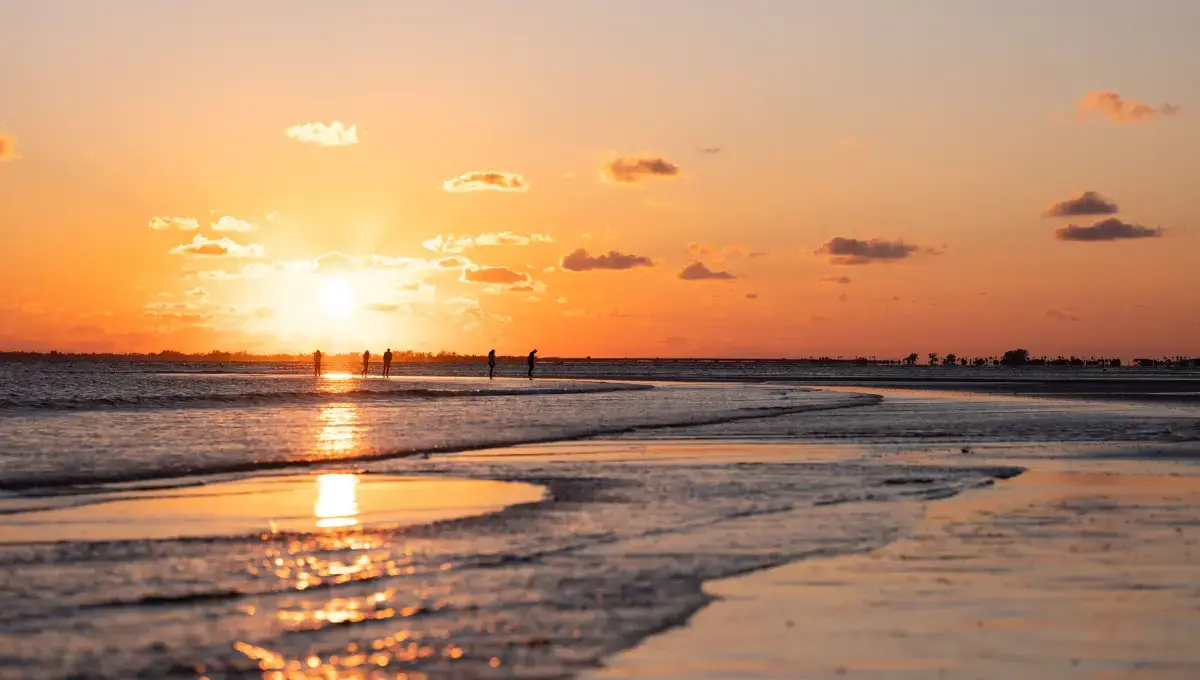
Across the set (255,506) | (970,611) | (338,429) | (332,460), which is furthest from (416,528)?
(338,429)

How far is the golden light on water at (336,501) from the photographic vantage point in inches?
600

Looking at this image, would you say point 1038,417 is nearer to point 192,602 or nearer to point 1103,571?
point 1103,571

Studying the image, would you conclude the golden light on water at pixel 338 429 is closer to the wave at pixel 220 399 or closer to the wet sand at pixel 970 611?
the wave at pixel 220 399

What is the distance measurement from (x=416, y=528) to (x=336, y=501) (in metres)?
3.17

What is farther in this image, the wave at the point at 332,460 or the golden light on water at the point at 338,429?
the golden light on water at the point at 338,429

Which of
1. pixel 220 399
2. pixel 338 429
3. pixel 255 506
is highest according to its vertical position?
pixel 220 399

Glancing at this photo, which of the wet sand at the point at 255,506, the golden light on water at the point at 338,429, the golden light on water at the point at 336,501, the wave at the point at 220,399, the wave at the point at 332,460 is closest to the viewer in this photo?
the wet sand at the point at 255,506

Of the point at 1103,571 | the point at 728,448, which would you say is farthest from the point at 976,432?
the point at 1103,571

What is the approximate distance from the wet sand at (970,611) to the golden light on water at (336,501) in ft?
20.2

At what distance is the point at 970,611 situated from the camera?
970 cm

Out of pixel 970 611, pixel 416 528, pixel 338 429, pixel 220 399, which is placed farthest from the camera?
pixel 220 399

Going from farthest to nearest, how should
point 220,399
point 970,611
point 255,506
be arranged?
point 220,399
point 255,506
point 970,611

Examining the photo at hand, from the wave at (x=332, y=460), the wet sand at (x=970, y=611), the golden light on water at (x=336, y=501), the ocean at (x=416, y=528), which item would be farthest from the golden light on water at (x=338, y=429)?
the wet sand at (x=970, y=611)

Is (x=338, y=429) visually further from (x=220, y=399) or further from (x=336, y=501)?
(x=220, y=399)
